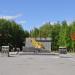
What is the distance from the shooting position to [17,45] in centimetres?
14125

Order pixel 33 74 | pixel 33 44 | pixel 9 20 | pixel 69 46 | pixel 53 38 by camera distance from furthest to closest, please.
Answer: pixel 9 20 → pixel 53 38 → pixel 69 46 → pixel 33 44 → pixel 33 74

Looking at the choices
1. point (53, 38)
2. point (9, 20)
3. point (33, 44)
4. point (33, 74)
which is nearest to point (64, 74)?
point (33, 74)

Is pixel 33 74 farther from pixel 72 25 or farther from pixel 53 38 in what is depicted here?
pixel 53 38

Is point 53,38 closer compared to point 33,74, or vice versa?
point 33,74

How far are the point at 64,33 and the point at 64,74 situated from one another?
309ft

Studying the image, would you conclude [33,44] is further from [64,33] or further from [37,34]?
[37,34]

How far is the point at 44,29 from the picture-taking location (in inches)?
6107

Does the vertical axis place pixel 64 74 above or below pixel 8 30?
below

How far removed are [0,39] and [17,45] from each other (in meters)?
8.04

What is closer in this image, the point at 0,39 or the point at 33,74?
the point at 33,74

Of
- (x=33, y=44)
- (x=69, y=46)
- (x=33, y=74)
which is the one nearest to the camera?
(x=33, y=74)

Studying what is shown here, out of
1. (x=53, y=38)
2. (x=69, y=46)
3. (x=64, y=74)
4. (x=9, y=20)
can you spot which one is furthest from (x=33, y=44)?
(x=64, y=74)

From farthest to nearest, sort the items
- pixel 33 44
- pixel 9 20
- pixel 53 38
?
pixel 9 20 → pixel 53 38 → pixel 33 44

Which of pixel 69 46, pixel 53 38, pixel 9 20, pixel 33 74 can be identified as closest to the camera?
pixel 33 74
